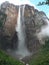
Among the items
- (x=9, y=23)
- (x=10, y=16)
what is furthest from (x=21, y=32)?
(x=10, y=16)

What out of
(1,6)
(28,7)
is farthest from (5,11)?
(28,7)

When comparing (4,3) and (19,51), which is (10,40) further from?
(4,3)

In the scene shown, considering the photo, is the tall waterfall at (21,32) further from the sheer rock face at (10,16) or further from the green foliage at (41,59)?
the green foliage at (41,59)

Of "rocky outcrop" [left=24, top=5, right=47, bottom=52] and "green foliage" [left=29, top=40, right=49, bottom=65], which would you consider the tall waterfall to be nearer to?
"rocky outcrop" [left=24, top=5, right=47, bottom=52]

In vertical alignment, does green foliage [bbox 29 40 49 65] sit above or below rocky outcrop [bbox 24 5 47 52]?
below

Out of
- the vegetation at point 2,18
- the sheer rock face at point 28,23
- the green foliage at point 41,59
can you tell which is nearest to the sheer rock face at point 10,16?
the sheer rock face at point 28,23

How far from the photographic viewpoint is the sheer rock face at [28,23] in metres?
43.1

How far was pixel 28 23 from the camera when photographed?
44844 mm

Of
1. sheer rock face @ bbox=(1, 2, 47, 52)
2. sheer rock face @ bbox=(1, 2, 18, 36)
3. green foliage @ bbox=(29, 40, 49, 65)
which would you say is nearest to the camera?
green foliage @ bbox=(29, 40, 49, 65)

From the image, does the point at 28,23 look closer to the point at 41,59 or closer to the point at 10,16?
the point at 10,16

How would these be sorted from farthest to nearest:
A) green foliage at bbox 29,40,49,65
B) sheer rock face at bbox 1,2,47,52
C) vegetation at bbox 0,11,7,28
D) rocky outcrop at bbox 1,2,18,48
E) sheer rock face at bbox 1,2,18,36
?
sheer rock face at bbox 1,2,18,36, vegetation at bbox 0,11,7,28, sheer rock face at bbox 1,2,47,52, rocky outcrop at bbox 1,2,18,48, green foliage at bbox 29,40,49,65

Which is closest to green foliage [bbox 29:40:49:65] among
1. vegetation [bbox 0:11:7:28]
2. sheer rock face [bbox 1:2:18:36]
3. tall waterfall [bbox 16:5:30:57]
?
tall waterfall [bbox 16:5:30:57]

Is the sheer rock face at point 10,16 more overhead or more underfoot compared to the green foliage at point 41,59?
more overhead

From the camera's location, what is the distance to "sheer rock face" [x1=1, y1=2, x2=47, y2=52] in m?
43.1
